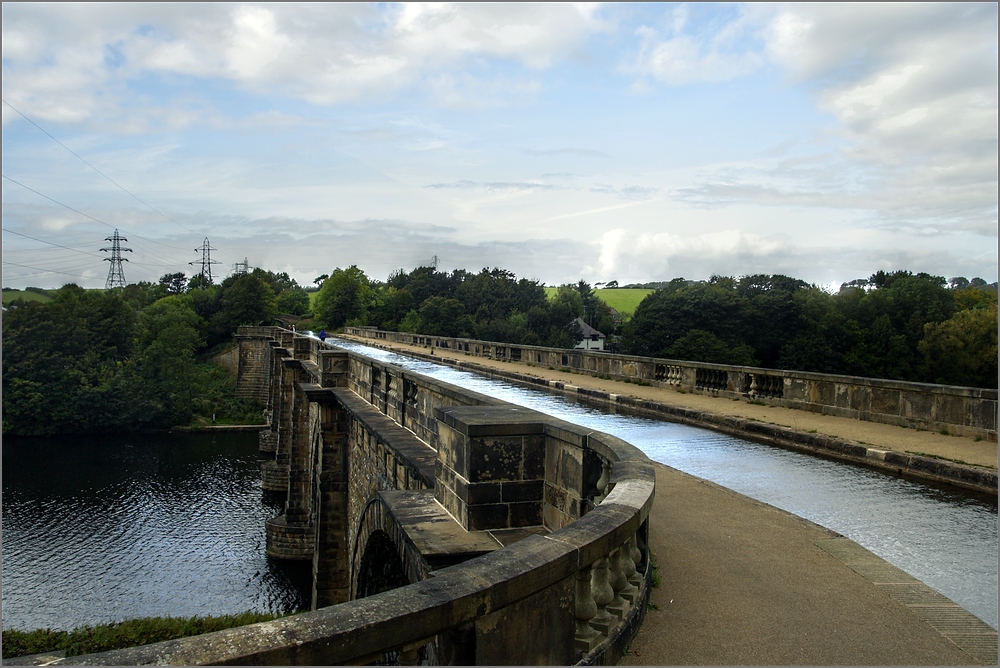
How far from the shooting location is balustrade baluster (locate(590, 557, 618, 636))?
3.08 m

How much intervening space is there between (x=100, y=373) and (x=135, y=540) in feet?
121

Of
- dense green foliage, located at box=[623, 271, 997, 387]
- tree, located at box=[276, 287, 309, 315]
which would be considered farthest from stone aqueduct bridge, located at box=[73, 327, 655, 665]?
tree, located at box=[276, 287, 309, 315]

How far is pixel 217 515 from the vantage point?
30859mm

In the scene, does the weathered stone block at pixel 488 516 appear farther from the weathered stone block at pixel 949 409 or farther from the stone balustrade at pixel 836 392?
the weathered stone block at pixel 949 409

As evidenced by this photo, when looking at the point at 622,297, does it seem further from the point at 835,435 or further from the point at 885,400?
the point at 835,435

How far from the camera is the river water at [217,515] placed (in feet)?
18.3

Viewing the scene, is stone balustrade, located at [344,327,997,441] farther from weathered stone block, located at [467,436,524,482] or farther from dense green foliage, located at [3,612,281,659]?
dense green foliage, located at [3,612,281,659]

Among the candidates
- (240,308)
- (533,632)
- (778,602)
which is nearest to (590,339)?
(240,308)

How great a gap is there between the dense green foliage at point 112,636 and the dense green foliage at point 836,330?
1278 inches

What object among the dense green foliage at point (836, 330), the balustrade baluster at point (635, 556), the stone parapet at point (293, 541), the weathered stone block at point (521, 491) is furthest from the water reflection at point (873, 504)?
the dense green foliage at point (836, 330)

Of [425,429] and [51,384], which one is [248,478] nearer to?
[51,384]

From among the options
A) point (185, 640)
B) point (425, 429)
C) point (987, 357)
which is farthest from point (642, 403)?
point (987, 357)

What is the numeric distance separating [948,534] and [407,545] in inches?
174

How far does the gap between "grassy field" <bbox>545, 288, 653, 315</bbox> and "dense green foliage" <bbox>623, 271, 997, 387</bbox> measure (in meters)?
60.2
